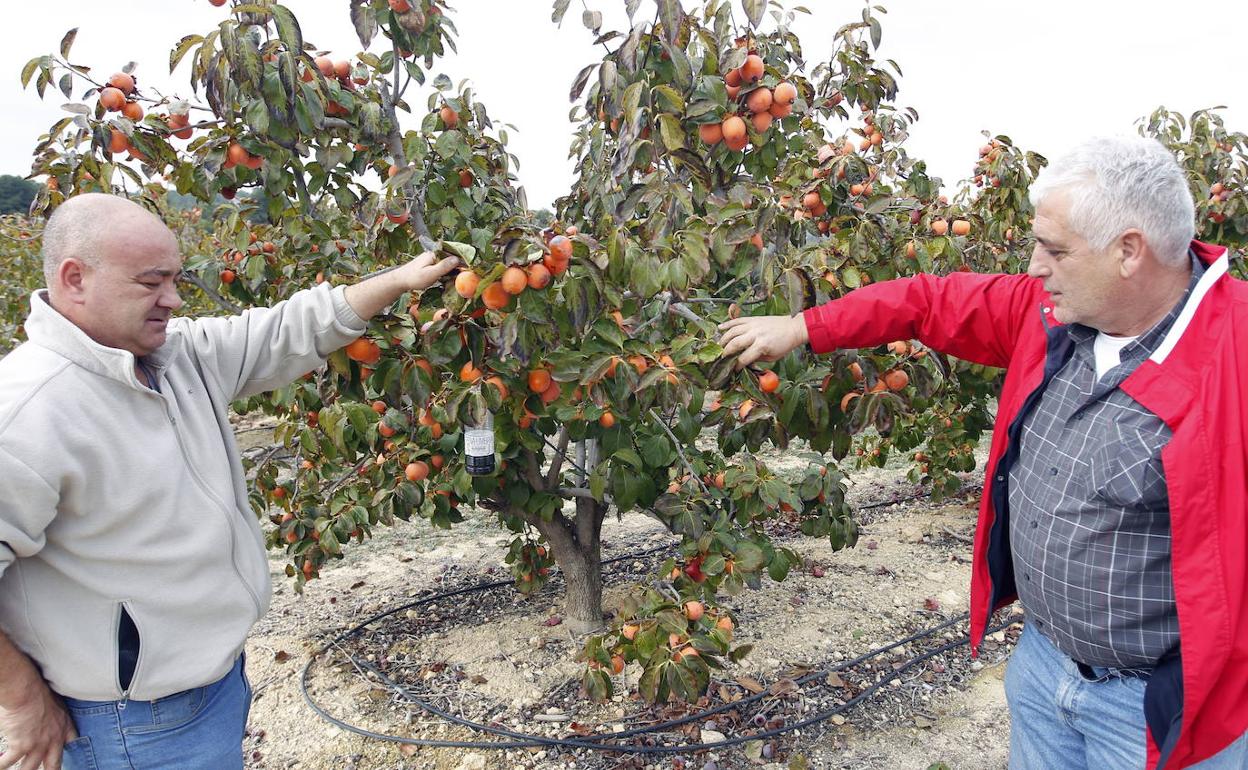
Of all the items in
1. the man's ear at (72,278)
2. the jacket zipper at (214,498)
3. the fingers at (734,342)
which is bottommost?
the jacket zipper at (214,498)

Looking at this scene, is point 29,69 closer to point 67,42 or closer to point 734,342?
point 67,42

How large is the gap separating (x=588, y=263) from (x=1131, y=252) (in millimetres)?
1023

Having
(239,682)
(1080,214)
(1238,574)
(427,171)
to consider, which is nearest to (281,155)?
(427,171)

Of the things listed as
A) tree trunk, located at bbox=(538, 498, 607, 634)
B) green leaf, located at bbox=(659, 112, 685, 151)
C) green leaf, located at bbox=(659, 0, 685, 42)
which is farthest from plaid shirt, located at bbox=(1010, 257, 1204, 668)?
tree trunk, located at bbox=(538, 498, 607, 634)

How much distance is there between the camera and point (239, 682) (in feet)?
5.45

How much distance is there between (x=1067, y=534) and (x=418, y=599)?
10.5ft

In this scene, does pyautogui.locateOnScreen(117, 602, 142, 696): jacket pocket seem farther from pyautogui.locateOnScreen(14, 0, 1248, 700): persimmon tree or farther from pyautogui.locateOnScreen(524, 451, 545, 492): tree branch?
pyautogui.locateOnScreen(524, 451, 545, 492): tree branch

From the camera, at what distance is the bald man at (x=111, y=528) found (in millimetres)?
1301

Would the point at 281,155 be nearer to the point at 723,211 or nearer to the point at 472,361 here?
the point at 472,361

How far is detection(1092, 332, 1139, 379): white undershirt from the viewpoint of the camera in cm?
139

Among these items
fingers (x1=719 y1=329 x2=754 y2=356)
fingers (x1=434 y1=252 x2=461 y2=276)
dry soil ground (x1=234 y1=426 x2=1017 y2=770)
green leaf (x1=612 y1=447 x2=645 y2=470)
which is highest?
fingers (x1=434 y1=252 x2=461 y2=276)

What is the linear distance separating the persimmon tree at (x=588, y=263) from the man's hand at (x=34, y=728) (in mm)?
875

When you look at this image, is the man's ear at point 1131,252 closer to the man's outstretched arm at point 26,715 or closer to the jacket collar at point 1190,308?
the jacket collar at point 1190,308

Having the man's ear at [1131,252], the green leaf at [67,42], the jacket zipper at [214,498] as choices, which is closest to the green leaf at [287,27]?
the green leaf at [67,42]
